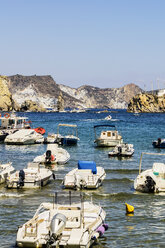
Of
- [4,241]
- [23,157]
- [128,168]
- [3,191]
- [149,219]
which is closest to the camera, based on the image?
[4,241]

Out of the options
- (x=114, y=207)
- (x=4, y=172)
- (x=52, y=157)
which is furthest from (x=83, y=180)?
(x=52, y=157)

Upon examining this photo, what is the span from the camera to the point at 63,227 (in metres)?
17.5

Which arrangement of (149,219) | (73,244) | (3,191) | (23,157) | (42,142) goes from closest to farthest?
(73,244), (149,219), (3,191), (23,157), (42,142)

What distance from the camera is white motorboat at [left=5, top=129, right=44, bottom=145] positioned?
6556cm

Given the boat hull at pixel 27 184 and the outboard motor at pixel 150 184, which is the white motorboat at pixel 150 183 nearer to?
the outboard motor at pixel 150 184

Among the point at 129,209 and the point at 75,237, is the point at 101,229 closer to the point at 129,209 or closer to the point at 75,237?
the point at 75,237

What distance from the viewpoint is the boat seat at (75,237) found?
1706cm

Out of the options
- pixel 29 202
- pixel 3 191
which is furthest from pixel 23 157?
pixel 29 202

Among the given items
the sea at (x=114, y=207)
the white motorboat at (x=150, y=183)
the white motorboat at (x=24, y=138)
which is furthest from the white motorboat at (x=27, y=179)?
the white motorboat at (x=24, y=138)

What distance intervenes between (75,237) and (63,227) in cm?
66

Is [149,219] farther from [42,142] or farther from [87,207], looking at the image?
[42,142]

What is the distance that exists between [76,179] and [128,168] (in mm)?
12678

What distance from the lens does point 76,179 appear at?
30812 mm

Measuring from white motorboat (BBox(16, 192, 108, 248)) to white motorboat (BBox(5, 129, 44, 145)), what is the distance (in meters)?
45.2
